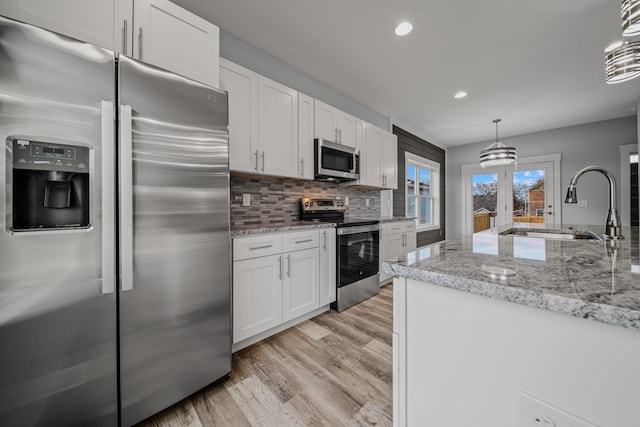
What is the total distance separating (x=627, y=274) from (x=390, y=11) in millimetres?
2257

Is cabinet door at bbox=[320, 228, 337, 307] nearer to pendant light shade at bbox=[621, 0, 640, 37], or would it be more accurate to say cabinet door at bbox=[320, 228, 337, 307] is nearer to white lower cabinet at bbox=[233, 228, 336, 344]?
white lower cabinet at bbox=[233, 228, 336, 344]

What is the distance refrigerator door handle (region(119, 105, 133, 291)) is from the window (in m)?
4.36

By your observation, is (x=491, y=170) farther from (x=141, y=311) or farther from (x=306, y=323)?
(x=141, y=311)

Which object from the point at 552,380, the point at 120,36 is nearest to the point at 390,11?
the point at 120,36

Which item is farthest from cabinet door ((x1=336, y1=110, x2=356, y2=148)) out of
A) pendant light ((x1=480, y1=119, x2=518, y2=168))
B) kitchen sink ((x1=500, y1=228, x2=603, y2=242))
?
kitchen sink ((x1=500, y1=228, x2=603, y2=242))

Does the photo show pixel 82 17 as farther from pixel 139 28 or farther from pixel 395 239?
pixel 395 239

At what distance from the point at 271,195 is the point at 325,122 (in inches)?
40.5

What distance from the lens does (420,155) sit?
5133mm

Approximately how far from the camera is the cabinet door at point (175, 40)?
141cm

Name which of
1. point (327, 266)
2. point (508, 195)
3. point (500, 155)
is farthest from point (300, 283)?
point (508, 195)

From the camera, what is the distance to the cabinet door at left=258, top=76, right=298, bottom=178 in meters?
2.21

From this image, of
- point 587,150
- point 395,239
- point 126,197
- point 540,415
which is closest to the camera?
point 540,415

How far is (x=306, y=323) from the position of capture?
2.34 meters

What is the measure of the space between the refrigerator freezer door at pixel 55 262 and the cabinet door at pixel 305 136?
5.22ft
